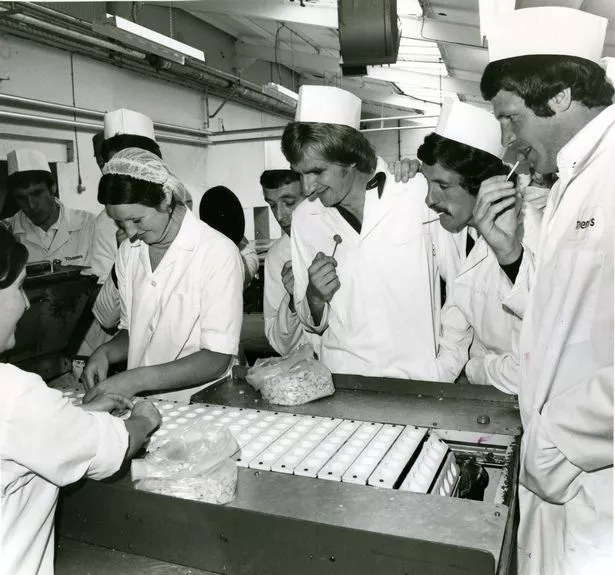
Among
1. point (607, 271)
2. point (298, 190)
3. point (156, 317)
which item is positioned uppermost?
point (298, 190)

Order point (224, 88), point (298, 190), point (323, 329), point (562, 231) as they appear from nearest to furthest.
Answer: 1. point (562, 231)
2. point (323, 329)
3. point (298, 190)
4. point (224, 88)

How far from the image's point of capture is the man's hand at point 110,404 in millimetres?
1379

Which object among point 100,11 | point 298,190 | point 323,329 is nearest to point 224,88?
point 100,11

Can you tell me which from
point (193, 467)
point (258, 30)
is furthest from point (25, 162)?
point (258, 30)

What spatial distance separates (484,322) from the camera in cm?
179

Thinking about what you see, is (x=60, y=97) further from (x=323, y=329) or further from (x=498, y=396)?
(x=498, y=396)

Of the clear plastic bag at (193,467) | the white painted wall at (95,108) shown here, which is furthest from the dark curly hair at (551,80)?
the white painted wall at (95,108)

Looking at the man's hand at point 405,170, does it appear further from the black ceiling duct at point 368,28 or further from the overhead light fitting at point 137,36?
the overhead light fitting at point 137,36

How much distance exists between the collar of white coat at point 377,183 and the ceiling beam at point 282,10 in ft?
12.6

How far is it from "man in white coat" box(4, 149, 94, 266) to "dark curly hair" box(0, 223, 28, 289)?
275 cm

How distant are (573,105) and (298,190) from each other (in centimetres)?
160

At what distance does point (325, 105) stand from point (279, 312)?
823 millimetres

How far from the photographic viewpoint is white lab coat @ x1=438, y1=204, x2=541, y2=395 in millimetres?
1655

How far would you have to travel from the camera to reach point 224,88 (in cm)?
720
